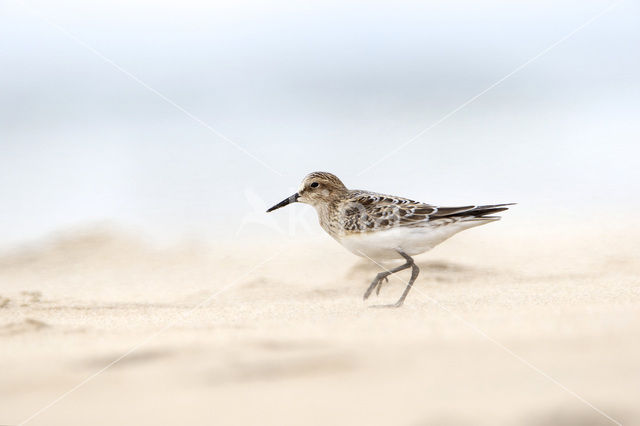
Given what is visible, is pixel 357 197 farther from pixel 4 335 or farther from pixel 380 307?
pixel 4 335

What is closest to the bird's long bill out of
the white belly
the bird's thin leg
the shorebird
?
the shorebird

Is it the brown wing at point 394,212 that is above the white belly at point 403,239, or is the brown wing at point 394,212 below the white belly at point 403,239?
above

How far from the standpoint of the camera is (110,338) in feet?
14.5

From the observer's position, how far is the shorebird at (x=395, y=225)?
5367mm

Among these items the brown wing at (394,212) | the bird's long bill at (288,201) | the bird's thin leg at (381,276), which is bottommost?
the bird's thin leg at (381,276)

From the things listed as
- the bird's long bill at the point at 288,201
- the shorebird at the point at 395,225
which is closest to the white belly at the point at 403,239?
the shorebird at the point at 395,225

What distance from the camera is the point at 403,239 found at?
17.9 feet

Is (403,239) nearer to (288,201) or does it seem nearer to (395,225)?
(395,225)

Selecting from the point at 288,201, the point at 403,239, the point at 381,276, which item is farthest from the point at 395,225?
the point at 288,201

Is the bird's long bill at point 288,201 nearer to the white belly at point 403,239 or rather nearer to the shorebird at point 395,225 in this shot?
the shorebird at point 395,225

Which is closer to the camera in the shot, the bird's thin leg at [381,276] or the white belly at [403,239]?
the white belly at [403,239]

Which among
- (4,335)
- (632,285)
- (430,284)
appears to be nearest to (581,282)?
(632,285)

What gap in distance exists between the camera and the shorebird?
5367 mm

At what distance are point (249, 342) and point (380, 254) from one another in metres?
1.72
